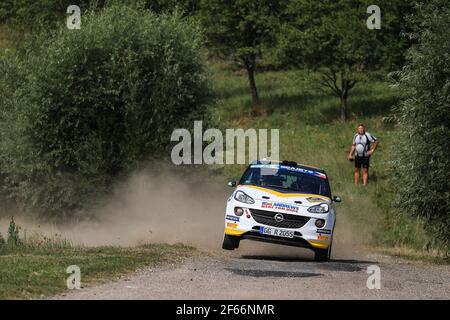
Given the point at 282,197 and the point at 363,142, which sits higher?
the point at 363,142

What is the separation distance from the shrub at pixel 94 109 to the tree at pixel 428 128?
8714mm

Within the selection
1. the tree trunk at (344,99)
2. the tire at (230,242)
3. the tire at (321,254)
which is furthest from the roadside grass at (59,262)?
the tree trunk at (344,99)

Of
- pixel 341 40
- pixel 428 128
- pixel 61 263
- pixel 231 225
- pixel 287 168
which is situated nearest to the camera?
pixel 61 263

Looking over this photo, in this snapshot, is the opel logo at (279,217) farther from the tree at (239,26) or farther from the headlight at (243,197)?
the tree at (239,26)

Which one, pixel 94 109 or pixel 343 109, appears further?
pixel 343 109

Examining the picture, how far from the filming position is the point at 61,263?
15.9 meters

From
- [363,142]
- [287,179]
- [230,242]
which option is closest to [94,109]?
[363,142]

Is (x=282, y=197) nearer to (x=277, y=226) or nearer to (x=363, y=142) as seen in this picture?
(x=277, y=226)

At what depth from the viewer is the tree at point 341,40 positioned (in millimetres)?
43781

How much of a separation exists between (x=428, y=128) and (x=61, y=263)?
32.3ft

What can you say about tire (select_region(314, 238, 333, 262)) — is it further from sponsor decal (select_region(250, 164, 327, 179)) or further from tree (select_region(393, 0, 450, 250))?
tree (select_region(393, 0, 450, 250))

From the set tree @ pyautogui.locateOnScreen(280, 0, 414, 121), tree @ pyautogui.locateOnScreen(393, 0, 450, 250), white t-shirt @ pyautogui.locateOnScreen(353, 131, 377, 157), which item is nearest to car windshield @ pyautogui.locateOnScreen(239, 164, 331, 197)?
tree @ pyautogui.locateOnScreen(393, 0, 450, 250)
